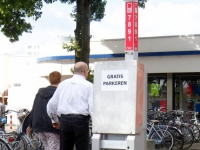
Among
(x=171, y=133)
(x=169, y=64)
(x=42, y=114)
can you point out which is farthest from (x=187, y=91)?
(x=42, y=114)

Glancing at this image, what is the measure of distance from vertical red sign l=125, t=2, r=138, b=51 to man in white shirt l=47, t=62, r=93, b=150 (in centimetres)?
243

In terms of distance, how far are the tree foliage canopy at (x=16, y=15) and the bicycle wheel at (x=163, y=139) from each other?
557cm

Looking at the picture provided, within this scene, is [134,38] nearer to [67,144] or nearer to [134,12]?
[134,12]

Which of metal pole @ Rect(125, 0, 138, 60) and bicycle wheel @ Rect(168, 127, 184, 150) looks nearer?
metal pole @ Rect(125, 0, 138, 60)


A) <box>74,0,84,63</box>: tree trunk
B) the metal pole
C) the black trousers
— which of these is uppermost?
<box>74,0,84,63</box>: tree trunk

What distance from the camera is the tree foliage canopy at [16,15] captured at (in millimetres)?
14297

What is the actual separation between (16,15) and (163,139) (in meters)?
6.50

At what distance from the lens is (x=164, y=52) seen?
2089 centimetres

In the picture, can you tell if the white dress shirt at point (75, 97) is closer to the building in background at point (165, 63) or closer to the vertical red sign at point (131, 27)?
the vertical red sign at point (131, 27)

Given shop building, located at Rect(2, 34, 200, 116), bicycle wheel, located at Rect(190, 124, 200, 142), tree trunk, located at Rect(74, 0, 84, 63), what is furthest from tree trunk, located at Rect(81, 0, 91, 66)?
shop building, located at Rect(2, 34, 200, 116)

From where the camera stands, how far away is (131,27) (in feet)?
32.1

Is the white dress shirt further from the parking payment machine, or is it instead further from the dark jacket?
the dark jacket

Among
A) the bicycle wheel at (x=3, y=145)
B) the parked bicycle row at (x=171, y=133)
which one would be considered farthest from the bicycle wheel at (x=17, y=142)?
the parked bicycle row at (x=171, y=133)

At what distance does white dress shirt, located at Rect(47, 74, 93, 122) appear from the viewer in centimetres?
617
